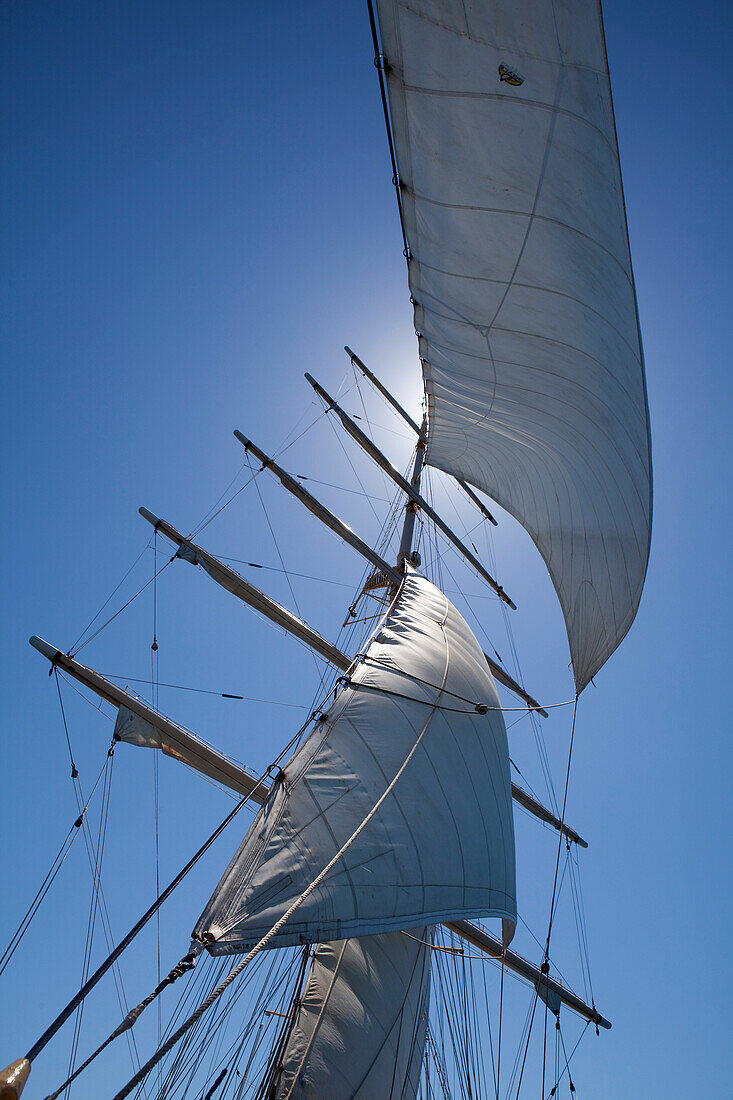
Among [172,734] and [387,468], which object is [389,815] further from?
[387,468]

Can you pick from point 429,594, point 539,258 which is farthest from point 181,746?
point 539,258

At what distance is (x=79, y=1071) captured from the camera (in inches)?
119

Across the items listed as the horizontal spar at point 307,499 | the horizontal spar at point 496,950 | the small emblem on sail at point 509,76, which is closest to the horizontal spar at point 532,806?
the horizontal spar at point 496,950

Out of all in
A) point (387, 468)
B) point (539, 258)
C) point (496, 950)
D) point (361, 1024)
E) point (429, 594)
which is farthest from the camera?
point (387, 468)

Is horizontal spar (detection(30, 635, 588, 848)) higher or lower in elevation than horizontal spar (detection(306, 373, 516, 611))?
lower

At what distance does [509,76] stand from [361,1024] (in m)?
8.30

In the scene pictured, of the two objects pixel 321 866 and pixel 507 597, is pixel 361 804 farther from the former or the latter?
pixel 507 597

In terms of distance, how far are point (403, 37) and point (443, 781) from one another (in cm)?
597

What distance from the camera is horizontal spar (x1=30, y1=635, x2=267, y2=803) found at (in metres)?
8.52

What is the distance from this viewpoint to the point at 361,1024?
19.9 ft

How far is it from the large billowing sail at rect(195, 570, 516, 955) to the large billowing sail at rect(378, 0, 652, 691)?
1435 millimetres

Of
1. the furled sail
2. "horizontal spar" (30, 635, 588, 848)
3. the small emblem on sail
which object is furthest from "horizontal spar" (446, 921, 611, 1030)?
the small emblem on sail

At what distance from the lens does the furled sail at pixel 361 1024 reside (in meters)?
5.60

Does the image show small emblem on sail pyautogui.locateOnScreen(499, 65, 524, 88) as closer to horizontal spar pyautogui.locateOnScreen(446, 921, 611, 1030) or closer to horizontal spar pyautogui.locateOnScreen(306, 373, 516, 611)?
horizontal spar pyautogui.locateOnScreen(306, 373, 516, 611)
